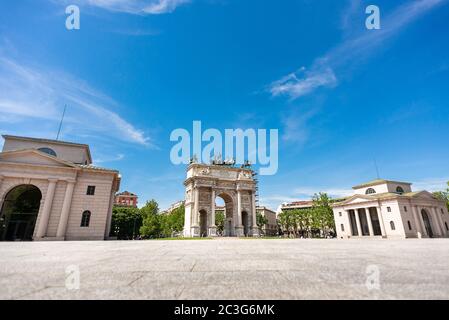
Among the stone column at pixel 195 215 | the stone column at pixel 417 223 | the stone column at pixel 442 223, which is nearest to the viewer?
the stone column at pixel 195 215

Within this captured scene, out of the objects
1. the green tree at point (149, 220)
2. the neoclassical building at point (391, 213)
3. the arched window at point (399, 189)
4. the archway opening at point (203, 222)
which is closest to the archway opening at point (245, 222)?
the archway opening at point (203, 222)

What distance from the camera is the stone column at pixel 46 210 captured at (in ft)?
76.6

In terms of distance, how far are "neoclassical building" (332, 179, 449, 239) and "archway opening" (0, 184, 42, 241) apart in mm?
61130

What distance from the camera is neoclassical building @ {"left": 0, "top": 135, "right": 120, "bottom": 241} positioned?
944 inches

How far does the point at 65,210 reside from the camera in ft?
81.0

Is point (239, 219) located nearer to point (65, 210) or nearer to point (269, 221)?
point (65, 210)

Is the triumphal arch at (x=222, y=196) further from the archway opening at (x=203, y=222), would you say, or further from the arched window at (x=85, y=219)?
the arched window at (x=85, y=219)

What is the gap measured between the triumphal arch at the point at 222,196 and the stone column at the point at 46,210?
24.4m

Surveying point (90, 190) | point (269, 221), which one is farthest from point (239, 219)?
point (269, 221)

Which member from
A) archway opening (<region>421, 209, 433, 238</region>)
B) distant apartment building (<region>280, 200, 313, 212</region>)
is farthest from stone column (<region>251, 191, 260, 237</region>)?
distant apartment building (<region>280, 200, 313, 212</region>)

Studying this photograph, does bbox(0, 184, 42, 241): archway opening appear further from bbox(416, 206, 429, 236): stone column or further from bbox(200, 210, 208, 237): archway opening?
bbox(416, 206, 429, 236): stone column

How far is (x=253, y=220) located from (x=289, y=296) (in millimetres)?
48210
